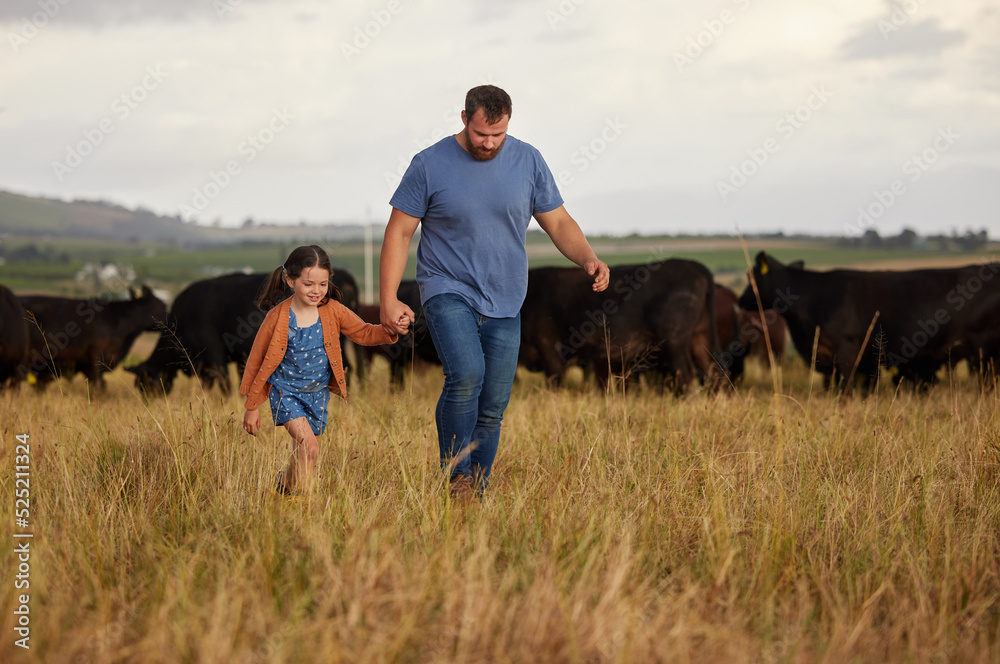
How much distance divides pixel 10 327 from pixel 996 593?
30.8 feet

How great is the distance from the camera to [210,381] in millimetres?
10695

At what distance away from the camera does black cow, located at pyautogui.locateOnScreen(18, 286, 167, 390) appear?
39.2 feet

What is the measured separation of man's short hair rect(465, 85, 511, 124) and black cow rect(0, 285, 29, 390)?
715 centimetres

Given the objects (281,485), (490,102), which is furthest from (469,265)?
(281,485)

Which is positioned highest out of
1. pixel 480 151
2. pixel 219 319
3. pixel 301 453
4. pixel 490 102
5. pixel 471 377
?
pixel 490 102

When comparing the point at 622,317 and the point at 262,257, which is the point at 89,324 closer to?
the point at 622,317

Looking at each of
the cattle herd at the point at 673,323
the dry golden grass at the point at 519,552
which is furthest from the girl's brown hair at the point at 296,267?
the cattle herd at the point at 673,323

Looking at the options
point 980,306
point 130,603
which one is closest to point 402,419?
point 130,603

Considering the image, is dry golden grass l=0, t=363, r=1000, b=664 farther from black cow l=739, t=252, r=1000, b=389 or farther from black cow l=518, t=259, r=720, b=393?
black cow l=518, t=259, r=720, b=393

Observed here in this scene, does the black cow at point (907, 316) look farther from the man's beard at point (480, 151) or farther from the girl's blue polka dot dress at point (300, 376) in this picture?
the girl's blue polka dot dress at point (300, 376)

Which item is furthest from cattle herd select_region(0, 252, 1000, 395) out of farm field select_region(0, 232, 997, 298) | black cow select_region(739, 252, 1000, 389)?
farm field select_region(0, 232, 997, 298)

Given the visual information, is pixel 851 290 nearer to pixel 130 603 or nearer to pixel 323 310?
pixel 323 310

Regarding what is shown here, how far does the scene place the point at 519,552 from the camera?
3236 mm

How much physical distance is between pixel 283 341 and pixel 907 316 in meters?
7.92
